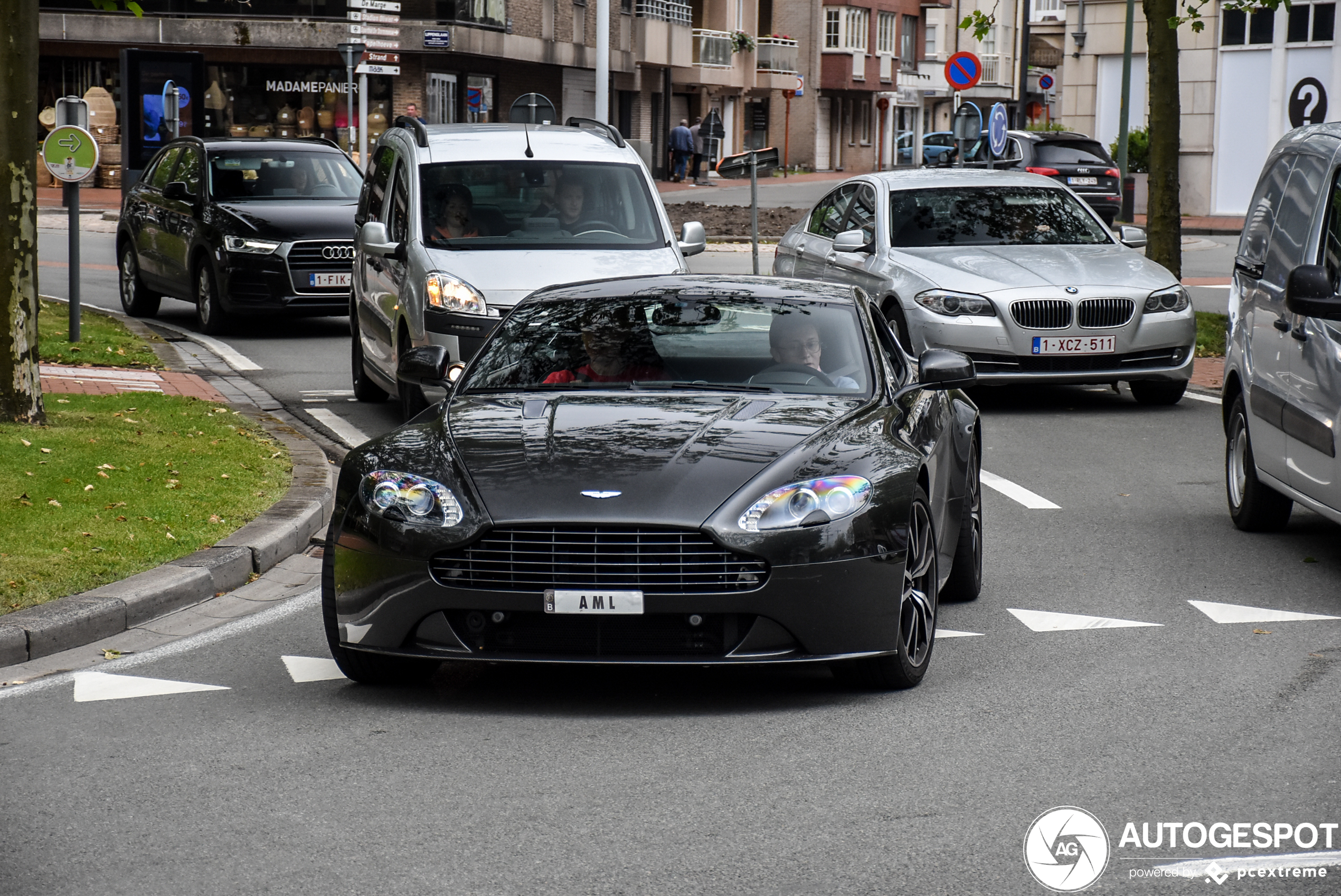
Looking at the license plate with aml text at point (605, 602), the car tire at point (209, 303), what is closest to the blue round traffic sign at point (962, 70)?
the car tire at point (209, 303)

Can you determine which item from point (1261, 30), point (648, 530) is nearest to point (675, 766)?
point (648, 530)

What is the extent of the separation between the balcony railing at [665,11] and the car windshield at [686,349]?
55.0 metres

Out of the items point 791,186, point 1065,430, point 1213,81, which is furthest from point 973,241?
point 791,186

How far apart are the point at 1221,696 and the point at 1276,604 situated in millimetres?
1642

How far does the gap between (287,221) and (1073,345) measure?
8.36 m

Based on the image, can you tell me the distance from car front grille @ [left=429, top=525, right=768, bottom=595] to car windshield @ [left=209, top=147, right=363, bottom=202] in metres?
14.2

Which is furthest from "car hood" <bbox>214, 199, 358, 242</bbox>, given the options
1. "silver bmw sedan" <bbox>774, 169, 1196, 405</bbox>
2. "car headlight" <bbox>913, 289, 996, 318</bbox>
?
"car headlight" <bbox>913, 289, 996, 318</bbox>

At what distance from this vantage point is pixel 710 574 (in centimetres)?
568

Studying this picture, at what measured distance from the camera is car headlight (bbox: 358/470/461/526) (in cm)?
584

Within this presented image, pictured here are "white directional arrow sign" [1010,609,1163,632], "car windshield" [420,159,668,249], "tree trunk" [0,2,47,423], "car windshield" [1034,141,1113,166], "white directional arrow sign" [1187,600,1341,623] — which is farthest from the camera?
"car windshield" [1034,141,1113,166]

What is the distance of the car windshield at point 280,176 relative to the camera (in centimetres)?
1939

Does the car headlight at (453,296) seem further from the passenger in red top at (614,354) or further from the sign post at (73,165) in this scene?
the sign post at (73,165)

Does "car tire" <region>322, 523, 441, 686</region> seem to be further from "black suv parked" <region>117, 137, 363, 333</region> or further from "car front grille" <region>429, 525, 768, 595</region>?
"black suv parked" <region>117, 137, 363, 333</region>

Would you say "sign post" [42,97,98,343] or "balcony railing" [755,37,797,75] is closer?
"sign post" [42,97,98,343]
